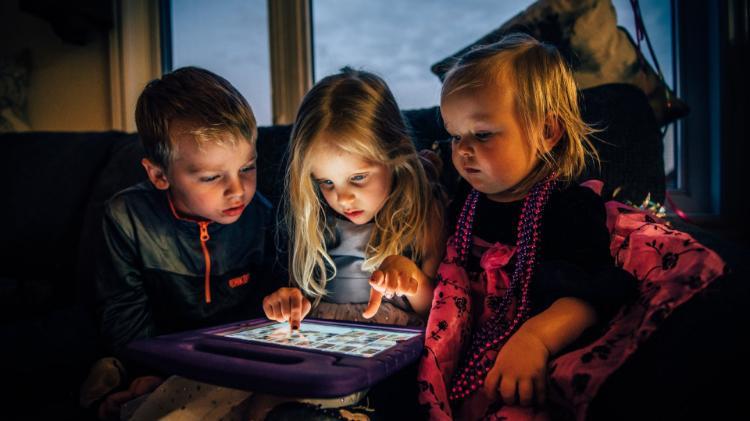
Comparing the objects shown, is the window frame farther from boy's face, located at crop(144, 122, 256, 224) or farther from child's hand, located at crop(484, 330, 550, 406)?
boy's face, located at crop(144, 122, 256, 224)

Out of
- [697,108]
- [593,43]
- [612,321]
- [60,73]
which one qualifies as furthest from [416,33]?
[60,73]

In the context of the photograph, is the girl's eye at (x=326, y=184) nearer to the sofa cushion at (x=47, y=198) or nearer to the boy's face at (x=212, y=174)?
the boy's face at (x=212, y=174)

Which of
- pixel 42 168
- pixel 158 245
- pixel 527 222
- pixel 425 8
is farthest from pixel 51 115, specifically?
pixel 527 222

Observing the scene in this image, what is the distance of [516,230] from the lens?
0.81 meters

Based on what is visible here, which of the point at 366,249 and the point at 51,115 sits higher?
the point at 51,115

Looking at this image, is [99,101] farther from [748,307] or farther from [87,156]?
[748,307]

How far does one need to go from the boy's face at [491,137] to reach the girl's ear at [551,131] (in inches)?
1.4

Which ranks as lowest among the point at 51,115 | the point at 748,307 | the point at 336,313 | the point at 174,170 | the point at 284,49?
the point at 336,313

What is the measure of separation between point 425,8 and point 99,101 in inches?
60.3

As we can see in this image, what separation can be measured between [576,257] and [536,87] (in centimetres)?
28

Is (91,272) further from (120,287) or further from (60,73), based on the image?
(60,73)

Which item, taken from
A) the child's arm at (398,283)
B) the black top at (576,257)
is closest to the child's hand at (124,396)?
the child's arm at (398,283)

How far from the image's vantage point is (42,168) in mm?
1493

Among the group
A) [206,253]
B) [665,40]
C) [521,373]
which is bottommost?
[521,373]
